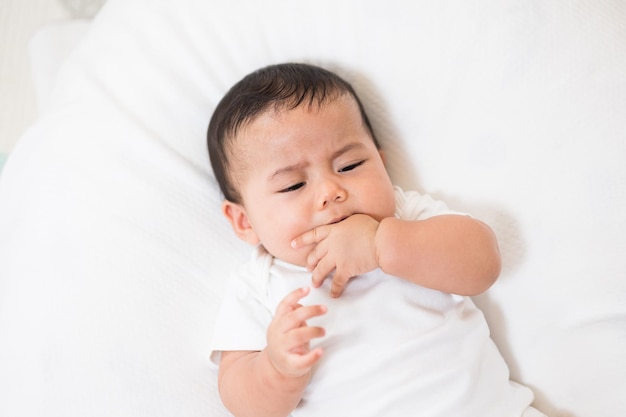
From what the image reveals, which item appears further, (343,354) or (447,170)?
(447,170)

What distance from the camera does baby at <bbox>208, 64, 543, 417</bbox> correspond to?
1.12 metres

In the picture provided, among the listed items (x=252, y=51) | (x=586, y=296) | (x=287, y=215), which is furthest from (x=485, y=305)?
(x=252, y=51)

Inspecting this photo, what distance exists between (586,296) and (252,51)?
93 centimetres

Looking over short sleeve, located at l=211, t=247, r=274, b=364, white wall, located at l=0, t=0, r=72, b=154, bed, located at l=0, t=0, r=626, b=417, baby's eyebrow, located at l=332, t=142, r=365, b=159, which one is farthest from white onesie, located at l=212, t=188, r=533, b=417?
white wall, located at l=0, t=0, r=72, b=154

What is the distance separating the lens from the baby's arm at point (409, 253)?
1.12 meters

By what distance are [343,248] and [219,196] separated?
0.43 metres

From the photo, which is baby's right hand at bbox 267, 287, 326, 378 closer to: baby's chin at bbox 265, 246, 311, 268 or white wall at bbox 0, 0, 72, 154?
baby's chin at bbox 265, 246, 311, 268

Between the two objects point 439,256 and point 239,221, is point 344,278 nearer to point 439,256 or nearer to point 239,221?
point 439,256

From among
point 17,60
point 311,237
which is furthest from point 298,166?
point 17,60

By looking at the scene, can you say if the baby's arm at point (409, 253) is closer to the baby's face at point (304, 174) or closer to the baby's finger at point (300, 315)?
the baby's face at point (304, 174)

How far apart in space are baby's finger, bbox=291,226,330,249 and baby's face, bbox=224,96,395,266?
0.6 inches

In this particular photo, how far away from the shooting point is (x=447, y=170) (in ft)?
4.43

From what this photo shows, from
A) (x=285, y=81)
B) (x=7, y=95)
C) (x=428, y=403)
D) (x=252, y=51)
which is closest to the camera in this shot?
(x=428, y=403)

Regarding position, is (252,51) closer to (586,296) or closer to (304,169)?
(304,169)
